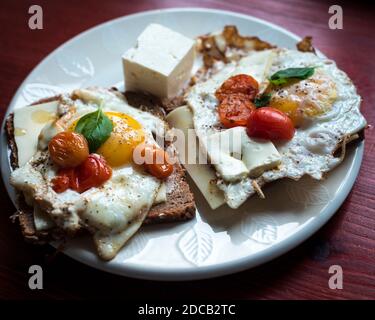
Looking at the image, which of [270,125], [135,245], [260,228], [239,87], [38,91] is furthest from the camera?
[38,91]

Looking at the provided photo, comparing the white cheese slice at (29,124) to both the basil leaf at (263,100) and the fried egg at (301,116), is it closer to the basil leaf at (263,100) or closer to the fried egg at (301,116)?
the fried egg at (301,116)

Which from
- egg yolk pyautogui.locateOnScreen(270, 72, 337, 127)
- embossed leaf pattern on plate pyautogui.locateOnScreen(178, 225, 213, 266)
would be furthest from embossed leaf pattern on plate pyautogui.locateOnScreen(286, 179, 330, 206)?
embossed leaf pattern on plate pyautogui.locateOnScreen(178, 225, 213, 266)

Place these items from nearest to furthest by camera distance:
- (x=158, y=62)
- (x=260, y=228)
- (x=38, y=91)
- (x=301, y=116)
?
1. (x=260, y=228)
2. (x=301, y=116)
3. (x=158, y=62)
4. (x=38, y=91)

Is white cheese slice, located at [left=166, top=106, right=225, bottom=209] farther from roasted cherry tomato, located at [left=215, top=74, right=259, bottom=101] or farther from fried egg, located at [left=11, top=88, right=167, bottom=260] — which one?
roasted cherry tomato, located at [left=215, top=74, right=259, bottom=101]

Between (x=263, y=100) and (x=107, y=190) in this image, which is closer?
(x=107, y=190)

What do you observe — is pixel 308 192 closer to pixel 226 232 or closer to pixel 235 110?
pixel 226 232

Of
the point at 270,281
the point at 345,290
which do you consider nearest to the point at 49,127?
the point at 270,281

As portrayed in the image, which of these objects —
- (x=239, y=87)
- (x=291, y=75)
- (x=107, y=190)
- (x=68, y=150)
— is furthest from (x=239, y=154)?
(x=68, y=150)

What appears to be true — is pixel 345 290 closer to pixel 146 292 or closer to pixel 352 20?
pixel 146 292

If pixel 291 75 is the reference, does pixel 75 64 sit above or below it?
below
